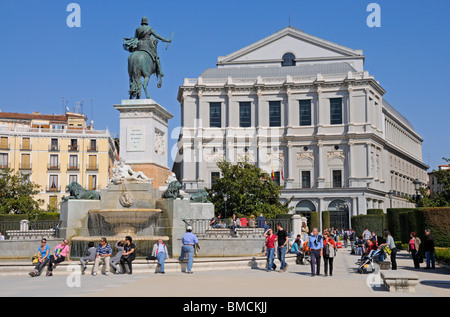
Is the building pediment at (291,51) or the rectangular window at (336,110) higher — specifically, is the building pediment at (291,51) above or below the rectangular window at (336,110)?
above

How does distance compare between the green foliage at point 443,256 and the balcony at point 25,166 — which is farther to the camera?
the balcony at point 25,166

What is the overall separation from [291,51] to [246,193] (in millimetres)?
38195

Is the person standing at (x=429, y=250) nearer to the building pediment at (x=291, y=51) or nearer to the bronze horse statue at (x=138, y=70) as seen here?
the bronze horse statue at (x=138, y=70)

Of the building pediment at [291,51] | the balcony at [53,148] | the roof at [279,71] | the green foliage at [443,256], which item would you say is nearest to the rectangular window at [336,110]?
the roof at [279,71]

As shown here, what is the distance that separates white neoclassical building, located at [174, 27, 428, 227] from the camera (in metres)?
76.1

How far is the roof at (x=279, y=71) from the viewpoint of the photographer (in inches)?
3182

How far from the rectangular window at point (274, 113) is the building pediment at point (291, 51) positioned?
923cm

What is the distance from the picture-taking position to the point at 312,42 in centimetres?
8606

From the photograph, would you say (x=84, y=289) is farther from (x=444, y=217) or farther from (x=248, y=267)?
(x=444, y=217)

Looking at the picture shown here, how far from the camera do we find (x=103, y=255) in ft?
54.1

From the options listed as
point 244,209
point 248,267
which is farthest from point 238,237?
point 244,209

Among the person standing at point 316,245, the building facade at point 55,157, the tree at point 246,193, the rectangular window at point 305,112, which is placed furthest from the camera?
the rectangular window at point 305,112

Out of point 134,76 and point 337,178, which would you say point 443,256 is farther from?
point 337,178
